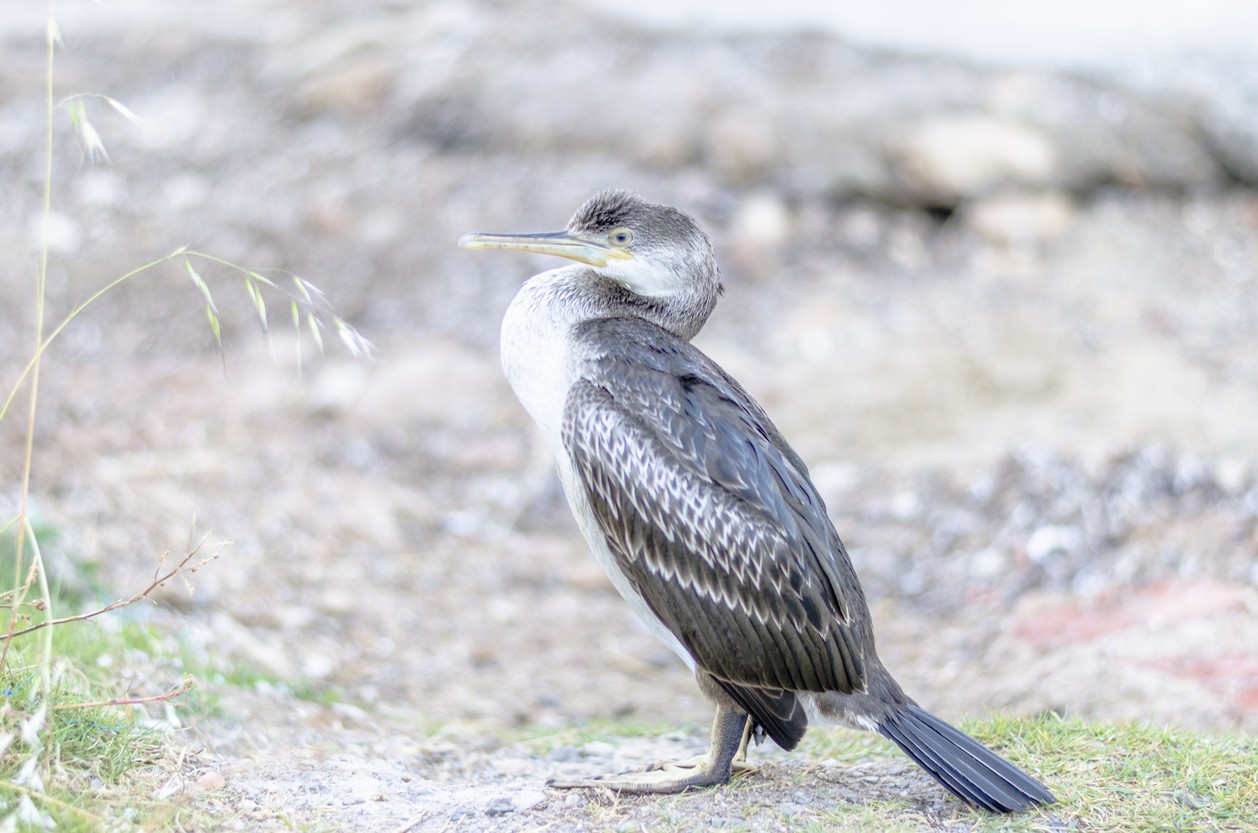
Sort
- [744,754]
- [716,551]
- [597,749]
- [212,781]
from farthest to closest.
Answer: [597,749], [744,754], [716,551], [212,781]

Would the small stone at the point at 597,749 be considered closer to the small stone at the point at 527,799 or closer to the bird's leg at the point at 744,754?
the bird's leg at the point at 744,754

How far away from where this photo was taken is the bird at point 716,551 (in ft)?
13.8

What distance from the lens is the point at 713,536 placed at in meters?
4.21

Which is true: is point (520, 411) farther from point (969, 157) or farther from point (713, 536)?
point (713, 536)

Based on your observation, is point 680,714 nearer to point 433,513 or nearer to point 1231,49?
point 433,513

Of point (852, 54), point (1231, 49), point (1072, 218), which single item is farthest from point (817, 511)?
point (1231, 49)

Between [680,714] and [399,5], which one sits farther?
[399,5]

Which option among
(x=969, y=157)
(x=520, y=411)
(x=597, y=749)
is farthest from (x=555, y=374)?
(x=969, y=157)

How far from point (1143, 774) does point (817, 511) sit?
1.36 m

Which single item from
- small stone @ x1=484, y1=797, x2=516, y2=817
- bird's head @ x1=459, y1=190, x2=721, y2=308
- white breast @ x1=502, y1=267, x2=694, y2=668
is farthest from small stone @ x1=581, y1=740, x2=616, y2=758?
bird's head @ x1=459, y1=190, x2=721, y2=308

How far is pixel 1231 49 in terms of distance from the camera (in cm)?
1166

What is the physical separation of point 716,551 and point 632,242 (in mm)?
1233

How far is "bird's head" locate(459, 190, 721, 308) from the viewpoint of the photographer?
4.71m

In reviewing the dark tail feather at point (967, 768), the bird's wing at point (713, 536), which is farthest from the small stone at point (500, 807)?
the dark tail feather at point (967, 768)
